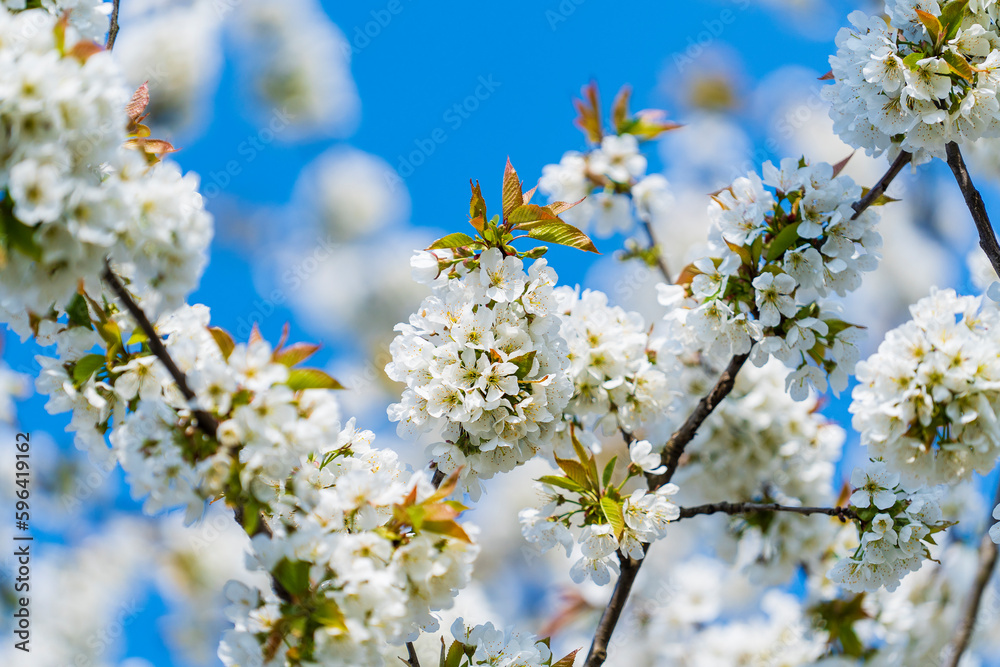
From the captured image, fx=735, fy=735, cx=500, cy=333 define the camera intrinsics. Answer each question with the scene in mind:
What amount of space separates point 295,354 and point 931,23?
5.72ft

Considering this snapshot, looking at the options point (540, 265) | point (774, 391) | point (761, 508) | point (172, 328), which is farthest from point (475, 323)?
point (774, 391)

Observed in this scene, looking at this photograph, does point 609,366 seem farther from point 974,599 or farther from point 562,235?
point 974,599

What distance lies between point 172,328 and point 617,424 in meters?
1.37

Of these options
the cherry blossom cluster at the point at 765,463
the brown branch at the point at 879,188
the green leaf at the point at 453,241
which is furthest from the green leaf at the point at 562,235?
the cherry blossom cluster at the point at 765,463

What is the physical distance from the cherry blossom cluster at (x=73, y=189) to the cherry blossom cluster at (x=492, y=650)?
1134mm

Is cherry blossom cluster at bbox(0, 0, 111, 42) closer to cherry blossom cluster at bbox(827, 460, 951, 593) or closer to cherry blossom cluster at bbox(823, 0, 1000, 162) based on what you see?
cherry blossom cluster at bbox(823, 0, 1000, 162)

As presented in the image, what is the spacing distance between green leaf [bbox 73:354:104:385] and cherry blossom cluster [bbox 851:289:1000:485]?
1.91 metres

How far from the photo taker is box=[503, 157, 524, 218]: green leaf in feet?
6.29

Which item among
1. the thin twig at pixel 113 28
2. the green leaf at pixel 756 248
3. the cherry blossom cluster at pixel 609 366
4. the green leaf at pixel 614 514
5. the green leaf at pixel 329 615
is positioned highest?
the thin twig at pixel 113 28

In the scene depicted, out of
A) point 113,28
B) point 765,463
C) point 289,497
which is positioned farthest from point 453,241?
point 765,463

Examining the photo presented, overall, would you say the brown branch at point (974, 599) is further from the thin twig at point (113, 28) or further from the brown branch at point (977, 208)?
the thin twig at point (113, 28)

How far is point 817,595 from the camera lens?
334 centimetres

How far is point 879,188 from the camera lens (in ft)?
6.74

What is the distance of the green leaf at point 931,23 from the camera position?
183 cm
